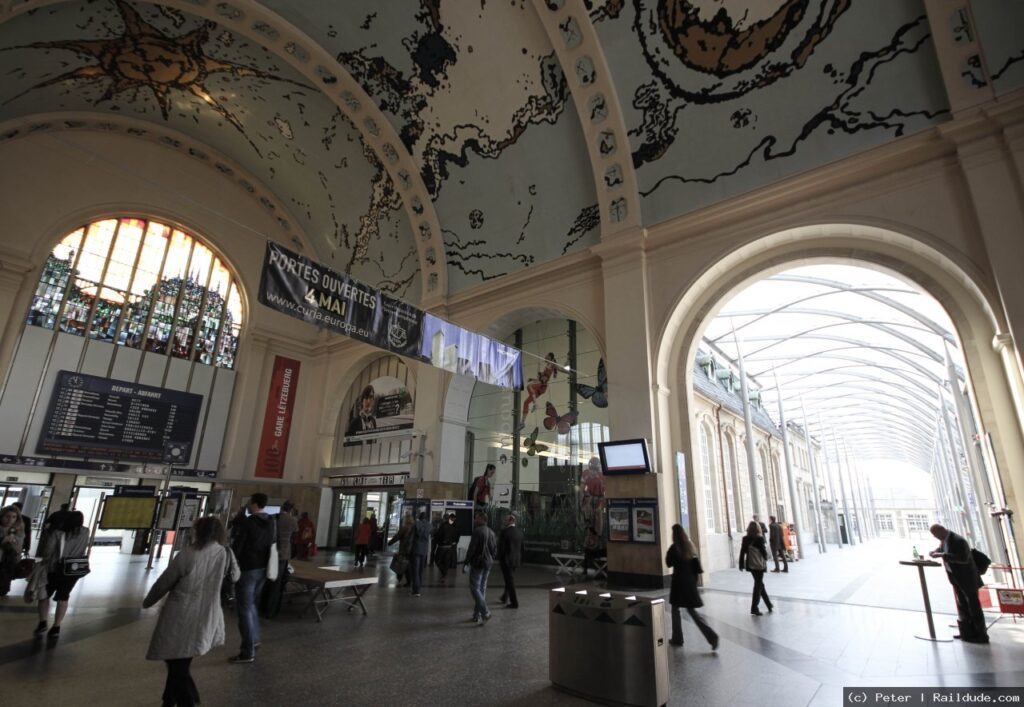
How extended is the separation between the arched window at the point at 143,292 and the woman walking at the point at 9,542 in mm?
9429

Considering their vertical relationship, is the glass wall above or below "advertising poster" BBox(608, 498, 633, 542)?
above

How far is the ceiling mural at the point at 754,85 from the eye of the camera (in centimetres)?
812

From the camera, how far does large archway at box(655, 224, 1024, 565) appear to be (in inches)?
283

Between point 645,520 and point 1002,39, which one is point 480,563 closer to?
point 645,520

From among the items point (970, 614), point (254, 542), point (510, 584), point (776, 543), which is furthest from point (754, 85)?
point (776, 543)

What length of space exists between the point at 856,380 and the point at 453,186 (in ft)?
67.4

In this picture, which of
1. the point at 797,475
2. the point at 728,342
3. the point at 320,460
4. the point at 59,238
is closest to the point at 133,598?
the point at 320,460

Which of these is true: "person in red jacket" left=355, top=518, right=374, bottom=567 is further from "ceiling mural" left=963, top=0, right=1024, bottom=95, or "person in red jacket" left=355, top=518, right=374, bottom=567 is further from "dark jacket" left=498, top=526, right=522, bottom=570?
"ceiling mural" left=963, top=0, right=1024, bottom=95

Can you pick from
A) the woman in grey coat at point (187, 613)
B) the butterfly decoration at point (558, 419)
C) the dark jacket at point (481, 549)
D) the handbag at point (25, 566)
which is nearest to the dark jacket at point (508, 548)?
the dark jacket at point (481, 549)

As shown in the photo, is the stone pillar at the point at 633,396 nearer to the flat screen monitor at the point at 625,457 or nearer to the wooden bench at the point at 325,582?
the flat screen monitor at the point at 625,457

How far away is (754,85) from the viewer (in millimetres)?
9164

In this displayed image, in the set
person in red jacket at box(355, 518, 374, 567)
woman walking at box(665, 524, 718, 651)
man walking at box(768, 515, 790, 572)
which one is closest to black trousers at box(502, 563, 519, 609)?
woman walking at box(665, 524, 718, 651)

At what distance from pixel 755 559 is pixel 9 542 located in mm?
9334

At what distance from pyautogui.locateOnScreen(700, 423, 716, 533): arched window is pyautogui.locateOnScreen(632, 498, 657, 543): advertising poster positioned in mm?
6180
